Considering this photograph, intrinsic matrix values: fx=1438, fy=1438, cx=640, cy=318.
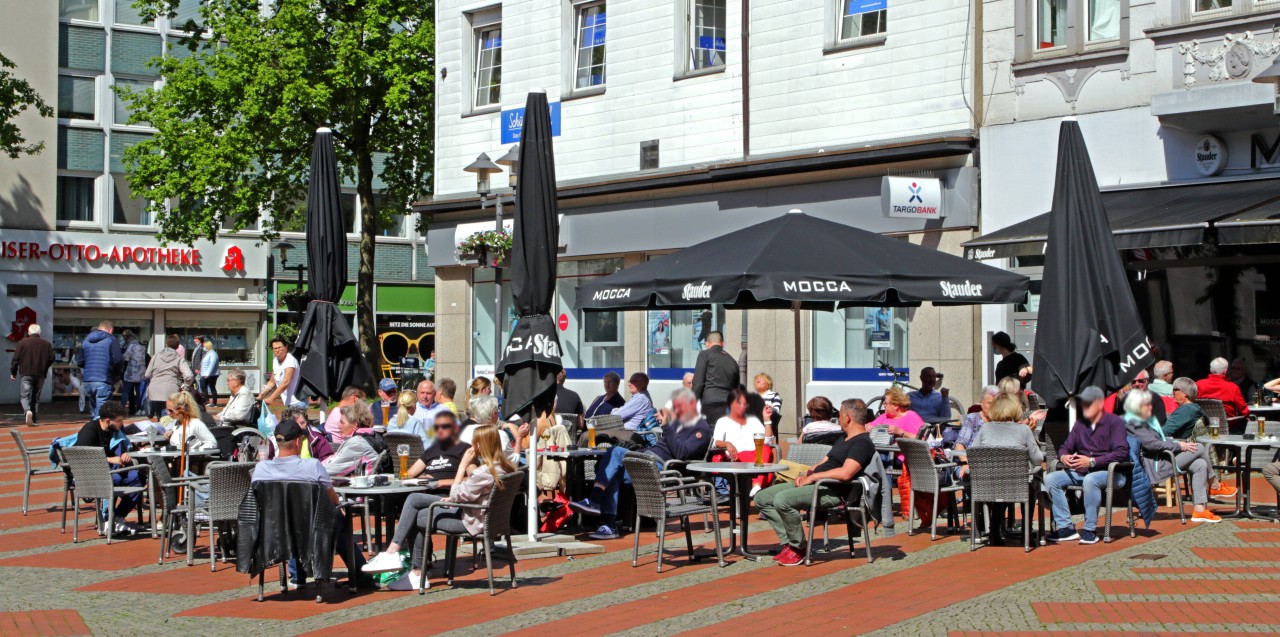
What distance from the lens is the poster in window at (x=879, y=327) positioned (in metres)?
21.8

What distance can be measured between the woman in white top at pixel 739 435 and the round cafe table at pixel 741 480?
0.41 metres

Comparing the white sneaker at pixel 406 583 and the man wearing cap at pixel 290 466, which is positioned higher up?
the man wearing cap at pixel 290 466

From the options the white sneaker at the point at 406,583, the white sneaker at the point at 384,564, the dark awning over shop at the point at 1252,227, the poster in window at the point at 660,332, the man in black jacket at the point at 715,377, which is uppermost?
the dark awning over shop at the point at 1252,227

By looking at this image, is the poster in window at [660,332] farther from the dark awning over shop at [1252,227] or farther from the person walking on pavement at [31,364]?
the person walking on pavement at [31,364]

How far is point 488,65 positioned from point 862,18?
902 centimetres

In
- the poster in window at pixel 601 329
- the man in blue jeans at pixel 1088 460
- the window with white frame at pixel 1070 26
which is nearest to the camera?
the man in blue jeans at pixel 1088 460

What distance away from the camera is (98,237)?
41.7 m

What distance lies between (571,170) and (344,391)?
1159cm

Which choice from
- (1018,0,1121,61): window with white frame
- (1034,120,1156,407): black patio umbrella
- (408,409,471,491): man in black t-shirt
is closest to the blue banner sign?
(1018,0,1121,61): window with white frame

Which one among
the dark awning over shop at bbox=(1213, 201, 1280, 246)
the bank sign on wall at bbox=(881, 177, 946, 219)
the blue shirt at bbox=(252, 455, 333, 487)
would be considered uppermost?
the bank sign on wall at bbox=(881, 177, 946, 219)

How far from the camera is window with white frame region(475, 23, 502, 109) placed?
28.1m

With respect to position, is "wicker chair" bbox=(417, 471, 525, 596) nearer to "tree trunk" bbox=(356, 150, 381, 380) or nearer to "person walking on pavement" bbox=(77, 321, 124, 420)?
"person walking on pavement" bbox=(77, 321, 124, 420)

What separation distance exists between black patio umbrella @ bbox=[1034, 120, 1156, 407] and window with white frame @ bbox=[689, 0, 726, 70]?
40.7 feet

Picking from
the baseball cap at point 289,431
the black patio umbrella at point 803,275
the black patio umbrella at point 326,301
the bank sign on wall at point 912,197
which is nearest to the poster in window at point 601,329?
the bank sign on wall at point 912,197
